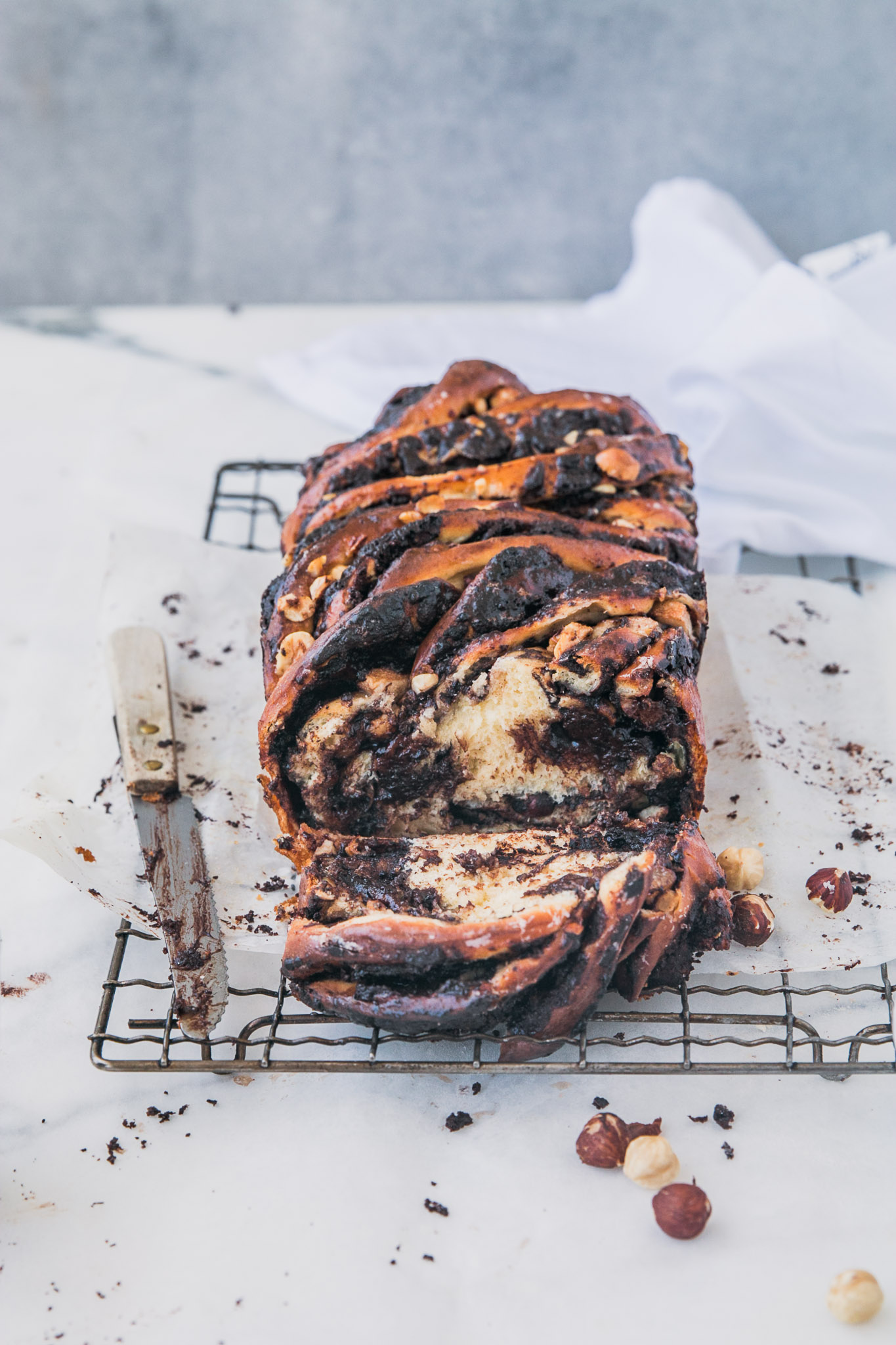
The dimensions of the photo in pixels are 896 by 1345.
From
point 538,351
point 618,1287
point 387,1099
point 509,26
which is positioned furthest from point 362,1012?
point 509,26

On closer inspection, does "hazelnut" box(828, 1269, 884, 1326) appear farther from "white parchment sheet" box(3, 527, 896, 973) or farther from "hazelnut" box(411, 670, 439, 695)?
"hazelnut" box(411, 670, 439, 695)

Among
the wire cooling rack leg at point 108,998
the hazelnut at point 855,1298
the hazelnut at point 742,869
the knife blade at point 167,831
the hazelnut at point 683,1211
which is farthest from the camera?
the hazelnut at point 742,869

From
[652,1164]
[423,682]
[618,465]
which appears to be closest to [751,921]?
[652,1164]

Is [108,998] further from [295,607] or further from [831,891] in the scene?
[831,891]

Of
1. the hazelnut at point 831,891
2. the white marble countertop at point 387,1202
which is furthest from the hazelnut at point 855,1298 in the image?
the hazelnut at point 831,891

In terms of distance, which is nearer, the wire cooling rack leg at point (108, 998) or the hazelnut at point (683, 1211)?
the hazelnut at point (683, 1211)

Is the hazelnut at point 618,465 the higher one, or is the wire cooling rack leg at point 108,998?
the hazelnut at point 618,465

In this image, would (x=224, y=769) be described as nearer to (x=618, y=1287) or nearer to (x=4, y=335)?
(x=618, y=1287)

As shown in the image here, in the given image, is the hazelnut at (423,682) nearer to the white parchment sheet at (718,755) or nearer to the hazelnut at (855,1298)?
the white parchment sheet at (718,755)
